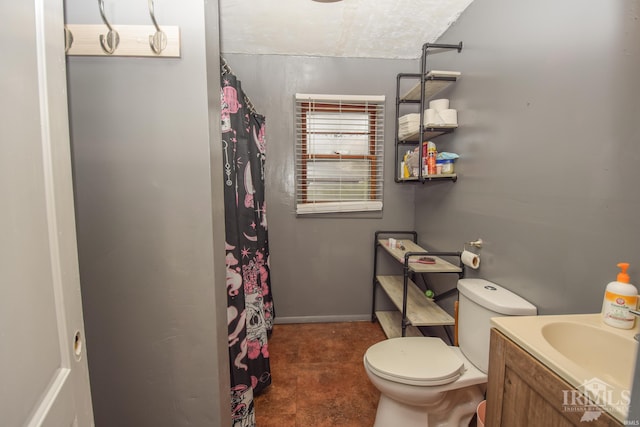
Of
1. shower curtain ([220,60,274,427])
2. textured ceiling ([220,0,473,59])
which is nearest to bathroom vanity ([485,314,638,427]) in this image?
shower curtain ([220,60,274,427])

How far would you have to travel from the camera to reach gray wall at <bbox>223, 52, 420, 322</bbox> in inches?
89.2

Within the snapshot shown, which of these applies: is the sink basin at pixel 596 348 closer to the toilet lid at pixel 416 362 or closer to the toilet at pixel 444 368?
the toilet at pixel 444 368

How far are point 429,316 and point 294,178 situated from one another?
1.45m

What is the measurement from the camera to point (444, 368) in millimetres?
1219

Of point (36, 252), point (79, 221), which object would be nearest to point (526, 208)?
point (36, 252)

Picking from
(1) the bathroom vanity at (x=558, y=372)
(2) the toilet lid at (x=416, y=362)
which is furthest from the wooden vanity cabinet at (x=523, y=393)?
(2) the toilet lid at (x=416, y=362)

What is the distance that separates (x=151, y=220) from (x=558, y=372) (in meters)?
1.17

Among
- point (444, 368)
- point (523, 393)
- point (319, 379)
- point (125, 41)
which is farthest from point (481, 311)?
point (125, 41)

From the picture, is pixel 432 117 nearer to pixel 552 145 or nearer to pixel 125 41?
pixel 552 145

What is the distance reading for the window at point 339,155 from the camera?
2.31 meters

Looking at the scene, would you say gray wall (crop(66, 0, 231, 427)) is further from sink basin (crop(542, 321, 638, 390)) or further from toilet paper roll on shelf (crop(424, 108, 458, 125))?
toilet paper roll on shelf (crop(424, 108, 458, 125))

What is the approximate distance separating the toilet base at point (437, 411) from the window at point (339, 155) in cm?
141

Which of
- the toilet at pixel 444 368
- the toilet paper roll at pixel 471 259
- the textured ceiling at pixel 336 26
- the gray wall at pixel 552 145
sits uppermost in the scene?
the textured ceiling at pixel 336 26

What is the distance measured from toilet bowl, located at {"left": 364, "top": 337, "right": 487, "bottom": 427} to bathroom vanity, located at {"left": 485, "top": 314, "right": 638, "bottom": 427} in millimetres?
314
